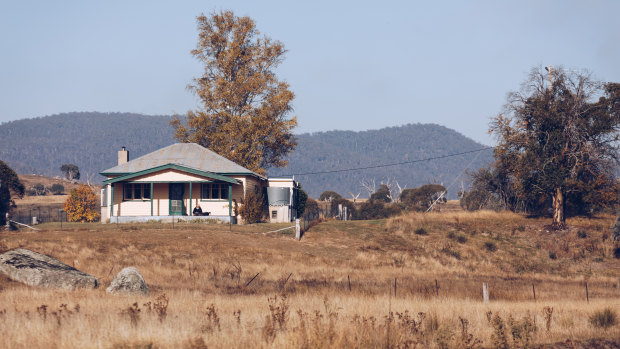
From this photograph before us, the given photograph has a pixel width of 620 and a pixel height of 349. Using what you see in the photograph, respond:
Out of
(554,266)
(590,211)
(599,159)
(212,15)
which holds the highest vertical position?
(212,15)

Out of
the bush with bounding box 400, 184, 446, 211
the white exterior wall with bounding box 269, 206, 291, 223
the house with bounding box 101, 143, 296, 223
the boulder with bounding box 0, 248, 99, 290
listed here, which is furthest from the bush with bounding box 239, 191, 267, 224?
the bush with bounding box 400, 184, 446, 211

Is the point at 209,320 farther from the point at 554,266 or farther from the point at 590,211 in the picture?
the point at 590,211

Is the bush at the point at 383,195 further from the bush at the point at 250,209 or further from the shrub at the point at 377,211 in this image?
Result: the bush at the point at 250,209

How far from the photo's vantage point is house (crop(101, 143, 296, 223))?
47.7m

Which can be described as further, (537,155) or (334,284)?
(537,155)

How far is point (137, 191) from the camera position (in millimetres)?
49406

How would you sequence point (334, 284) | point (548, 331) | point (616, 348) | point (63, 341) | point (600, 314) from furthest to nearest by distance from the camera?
point (334, 284) < point (600, 314) < point (548, 331) < point (616, 348) < point (63, 341)

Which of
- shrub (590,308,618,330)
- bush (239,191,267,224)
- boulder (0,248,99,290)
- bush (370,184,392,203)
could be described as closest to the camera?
shrub (590,308,618,330)

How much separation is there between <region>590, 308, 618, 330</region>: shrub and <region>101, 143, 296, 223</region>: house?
32.0 m

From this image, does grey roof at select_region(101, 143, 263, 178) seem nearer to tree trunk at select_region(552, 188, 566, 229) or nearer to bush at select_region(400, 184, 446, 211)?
tree trunk at select_region(552, 188, 566, 229)

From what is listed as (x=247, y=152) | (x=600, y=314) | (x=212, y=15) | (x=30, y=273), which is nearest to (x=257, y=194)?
(x=247, y=152)

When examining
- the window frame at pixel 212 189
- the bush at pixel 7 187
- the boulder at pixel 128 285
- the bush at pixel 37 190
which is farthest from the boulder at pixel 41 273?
the bush at pixel 37 190

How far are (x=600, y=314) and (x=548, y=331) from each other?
286 cm

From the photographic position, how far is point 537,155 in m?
47.9
